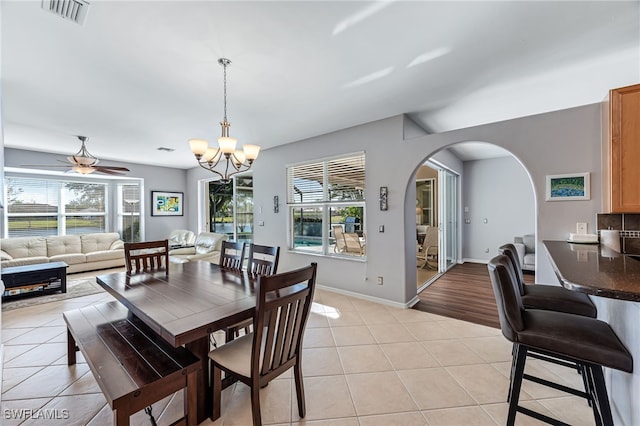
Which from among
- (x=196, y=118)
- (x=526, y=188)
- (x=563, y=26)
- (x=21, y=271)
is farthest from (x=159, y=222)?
(x=526, y=188)

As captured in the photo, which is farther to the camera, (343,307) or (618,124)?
(343,307)

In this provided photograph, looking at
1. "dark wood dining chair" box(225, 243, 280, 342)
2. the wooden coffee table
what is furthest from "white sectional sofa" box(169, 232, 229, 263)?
"dark wood dining chair" box(225, 243, 280, 342)

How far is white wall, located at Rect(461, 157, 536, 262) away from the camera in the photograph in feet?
19.5

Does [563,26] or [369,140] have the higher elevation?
[563,26]

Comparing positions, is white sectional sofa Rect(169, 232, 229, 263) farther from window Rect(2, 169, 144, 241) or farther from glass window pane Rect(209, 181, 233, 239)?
window Rect(2, 169, 144, 241)

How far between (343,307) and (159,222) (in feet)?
20.0

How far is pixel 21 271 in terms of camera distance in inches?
152

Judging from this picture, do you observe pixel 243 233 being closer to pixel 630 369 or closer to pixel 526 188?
pixel 630 369

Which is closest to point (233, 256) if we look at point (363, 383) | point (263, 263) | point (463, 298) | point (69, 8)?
point (263, 263)

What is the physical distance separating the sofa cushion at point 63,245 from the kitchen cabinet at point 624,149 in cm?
854

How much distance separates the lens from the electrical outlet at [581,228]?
235 centimetres

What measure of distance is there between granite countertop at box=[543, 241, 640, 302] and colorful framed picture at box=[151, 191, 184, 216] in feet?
26.7

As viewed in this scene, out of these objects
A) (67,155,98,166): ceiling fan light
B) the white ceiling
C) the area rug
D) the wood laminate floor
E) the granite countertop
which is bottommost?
the wood laminate floor

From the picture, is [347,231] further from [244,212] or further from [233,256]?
[244,212]
